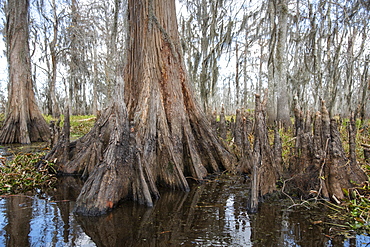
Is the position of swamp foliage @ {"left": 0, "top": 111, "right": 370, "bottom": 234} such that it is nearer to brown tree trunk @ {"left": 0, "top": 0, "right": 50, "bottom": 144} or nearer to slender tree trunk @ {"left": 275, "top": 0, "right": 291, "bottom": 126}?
brown tree trunk @ {"left": 0, "top": 0, "right": 50, "bottom": 144}

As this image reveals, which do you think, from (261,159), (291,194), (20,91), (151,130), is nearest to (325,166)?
(291,194)

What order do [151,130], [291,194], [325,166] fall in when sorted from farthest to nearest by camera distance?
[151,130] → [291,194] → [325,166]

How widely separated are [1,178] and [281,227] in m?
4.60

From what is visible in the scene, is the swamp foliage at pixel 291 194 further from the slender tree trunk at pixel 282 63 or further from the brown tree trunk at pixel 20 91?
the slender tree trunk at pixel 282 63

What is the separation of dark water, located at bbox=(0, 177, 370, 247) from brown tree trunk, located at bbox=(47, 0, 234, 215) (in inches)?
20.3

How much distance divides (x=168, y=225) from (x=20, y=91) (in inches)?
354

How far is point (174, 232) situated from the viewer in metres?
2.66

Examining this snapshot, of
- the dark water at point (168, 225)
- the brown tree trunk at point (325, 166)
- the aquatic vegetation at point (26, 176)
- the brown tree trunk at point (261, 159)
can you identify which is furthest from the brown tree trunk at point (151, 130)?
the brown tree trunk at point (325, 166)

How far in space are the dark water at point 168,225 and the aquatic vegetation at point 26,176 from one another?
0.53 metres

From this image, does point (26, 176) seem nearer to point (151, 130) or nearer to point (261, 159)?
point (151, 130)

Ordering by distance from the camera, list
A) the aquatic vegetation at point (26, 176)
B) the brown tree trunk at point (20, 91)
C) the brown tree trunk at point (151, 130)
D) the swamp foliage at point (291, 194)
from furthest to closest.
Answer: the brown tree trunk at point (20, 91), the aquatic vegetation at point (26, 176), the brown tree trunk at point (151, 130), the swamp foliage at point (291, 194)

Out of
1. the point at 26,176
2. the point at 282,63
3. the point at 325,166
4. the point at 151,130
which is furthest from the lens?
the point at 282,63

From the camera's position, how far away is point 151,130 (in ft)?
14.6

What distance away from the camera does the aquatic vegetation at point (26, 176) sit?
4.24 metres
